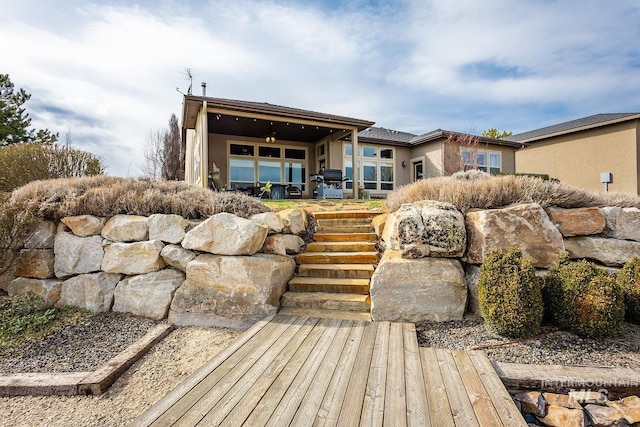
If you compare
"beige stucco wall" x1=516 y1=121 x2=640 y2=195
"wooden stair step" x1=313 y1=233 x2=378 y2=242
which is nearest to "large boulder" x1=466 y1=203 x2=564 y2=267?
"wooden stair step" x1=313 y1=233 x2=378 y2=242

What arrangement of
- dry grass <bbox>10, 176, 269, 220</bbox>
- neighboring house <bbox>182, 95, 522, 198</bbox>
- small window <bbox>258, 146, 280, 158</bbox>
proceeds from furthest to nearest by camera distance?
small window <bbox>258, 146, 280, 158</bbox> → neighboring house <bbox>182, 95, 522, 198</bbox> → dry grass <bbox>10, 176, 269, 220</bbox>

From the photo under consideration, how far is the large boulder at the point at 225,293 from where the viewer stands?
3.50m

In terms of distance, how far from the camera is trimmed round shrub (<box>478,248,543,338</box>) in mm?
2730

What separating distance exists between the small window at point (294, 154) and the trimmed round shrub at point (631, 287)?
11363mm

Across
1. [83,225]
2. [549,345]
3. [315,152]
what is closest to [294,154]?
[315,152]

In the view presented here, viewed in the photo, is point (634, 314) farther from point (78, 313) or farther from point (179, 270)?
point (78, 313)

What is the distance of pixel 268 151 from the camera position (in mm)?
12672

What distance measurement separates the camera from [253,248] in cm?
367

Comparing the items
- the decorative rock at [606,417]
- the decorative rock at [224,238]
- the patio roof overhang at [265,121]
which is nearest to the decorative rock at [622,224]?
the decorative rock at [606,417]

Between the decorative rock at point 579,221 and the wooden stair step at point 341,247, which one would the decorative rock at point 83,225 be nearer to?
the wooden stair step at point 341,247

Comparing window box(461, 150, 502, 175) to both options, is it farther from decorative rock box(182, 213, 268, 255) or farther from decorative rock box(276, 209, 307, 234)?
decorative rock box(182, 213, 268, 255)

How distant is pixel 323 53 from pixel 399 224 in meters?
5.30

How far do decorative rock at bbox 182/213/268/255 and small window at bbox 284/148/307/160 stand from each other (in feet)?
31.7

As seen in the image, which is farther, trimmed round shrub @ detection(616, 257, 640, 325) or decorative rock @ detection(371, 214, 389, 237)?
decorative rock @ detection(371, 214, 389, 237)
